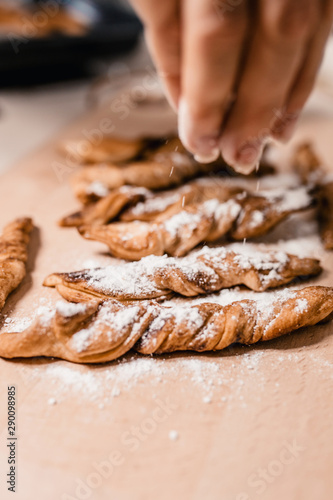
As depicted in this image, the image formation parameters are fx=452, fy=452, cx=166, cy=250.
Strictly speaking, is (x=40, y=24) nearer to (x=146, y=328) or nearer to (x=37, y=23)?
(x=37, y=23)

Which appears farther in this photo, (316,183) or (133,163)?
(133,163)

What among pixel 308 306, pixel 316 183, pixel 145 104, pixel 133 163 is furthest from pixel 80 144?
pixel 308 306

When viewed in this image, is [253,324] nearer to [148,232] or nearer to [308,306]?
[308,306]
